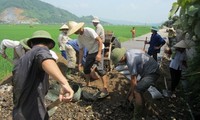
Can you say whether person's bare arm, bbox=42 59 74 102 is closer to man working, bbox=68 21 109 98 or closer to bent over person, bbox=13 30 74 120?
bent over person, bbox=13 30 74 120

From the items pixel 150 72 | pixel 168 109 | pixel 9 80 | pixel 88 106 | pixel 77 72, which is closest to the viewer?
pixel 150 72

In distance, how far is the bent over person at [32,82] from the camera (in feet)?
9.30

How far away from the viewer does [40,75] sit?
295 centimetres

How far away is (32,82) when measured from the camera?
2943mm

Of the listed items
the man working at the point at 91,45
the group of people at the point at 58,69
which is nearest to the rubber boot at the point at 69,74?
the group of people at the point at 58,69

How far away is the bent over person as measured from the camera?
284 cm

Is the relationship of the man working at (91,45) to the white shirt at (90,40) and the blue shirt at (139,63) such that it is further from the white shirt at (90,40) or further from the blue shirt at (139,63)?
the blue shirt at (139,63)

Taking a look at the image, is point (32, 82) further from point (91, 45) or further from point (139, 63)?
point (91, 45)

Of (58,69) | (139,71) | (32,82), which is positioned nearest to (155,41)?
(139,71)

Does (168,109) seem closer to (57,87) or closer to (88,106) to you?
(88,106)

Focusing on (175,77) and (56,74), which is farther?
(175,77)

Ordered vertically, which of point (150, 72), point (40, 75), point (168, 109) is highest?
point (40, 75)

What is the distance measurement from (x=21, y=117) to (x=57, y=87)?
3420 mm

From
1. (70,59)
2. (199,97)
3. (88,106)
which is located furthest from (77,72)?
(199,97)
